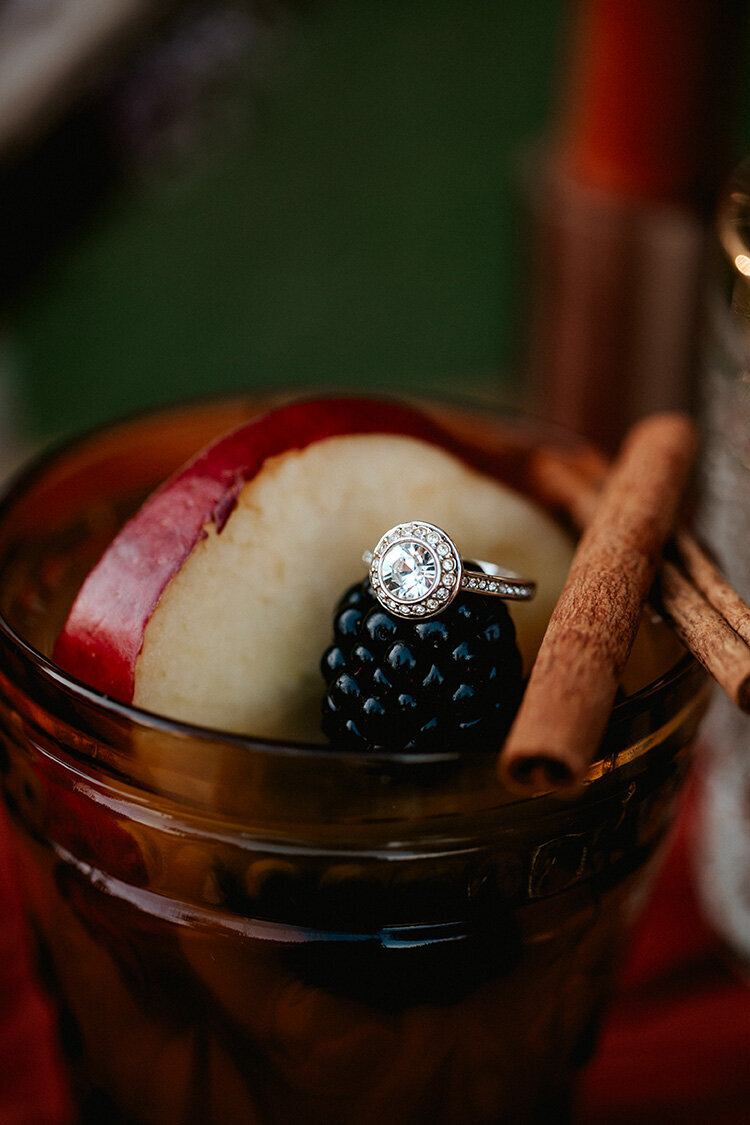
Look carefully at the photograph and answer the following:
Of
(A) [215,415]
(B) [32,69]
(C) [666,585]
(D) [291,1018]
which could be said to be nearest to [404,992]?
(D) [291,1018]

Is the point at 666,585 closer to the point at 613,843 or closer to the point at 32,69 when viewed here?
the point at 613,843

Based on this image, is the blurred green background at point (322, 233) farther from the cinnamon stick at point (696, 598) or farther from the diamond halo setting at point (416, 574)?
the diamond halo setting at point (416, 574)

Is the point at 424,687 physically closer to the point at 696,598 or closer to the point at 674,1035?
the point at 696,598

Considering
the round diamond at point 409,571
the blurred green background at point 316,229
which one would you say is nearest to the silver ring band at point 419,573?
the round diamond at point 409,571

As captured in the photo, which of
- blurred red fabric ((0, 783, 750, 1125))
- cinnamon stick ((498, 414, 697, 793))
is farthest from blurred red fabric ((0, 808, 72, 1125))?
cinnamon stick ((498, 414, 697, 793))

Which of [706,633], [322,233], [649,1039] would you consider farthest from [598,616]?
[322,233]

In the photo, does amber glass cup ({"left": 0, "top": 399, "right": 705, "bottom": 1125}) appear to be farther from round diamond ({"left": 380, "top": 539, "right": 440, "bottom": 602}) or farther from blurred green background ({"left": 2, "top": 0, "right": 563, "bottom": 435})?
blurred green background ({"left": 2, "top": 0, "right": 563, "bottom": 435})

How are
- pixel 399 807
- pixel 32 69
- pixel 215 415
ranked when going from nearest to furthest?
pixel 399 807 → pixel 215 415 → pixel 32 69
